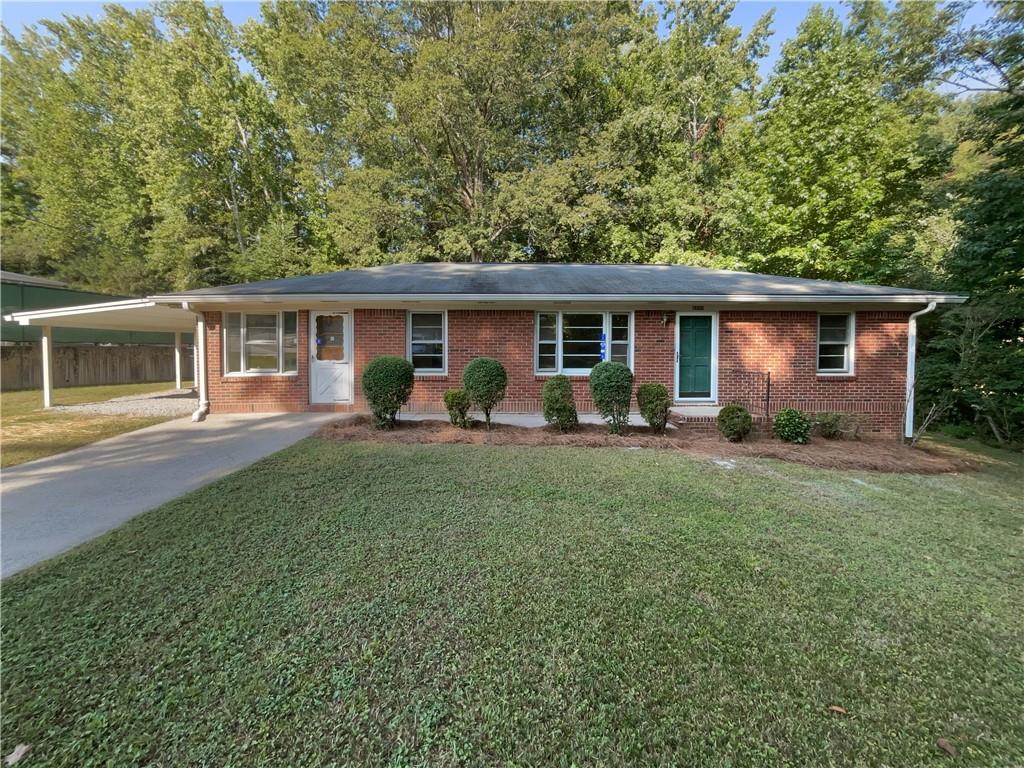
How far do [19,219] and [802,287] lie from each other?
37214 mm

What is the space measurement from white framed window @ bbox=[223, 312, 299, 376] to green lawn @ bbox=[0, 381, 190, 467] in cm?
194

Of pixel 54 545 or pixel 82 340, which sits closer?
pixel 54 545

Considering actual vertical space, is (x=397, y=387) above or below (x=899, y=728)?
above

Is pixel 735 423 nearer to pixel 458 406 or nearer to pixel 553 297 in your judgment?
pixel 553 297

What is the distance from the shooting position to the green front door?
9.59 metres

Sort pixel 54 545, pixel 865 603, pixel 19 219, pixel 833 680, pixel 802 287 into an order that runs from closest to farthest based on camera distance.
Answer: pixel 833 680 < pixel 865 603 < pixel 54 545 < pixel 802 287 < pixel 19 219

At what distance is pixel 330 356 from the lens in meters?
9.70

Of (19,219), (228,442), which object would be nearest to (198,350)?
(228,442)

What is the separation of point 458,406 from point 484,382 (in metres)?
0.66

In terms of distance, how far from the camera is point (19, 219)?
2448 centimetres

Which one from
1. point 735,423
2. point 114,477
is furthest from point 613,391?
point 114,477

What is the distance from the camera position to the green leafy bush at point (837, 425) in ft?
24.6

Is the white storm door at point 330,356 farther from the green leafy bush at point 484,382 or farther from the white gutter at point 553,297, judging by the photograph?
the green leafy bush at point 484,382

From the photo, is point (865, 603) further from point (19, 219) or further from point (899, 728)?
point (19, 219)
